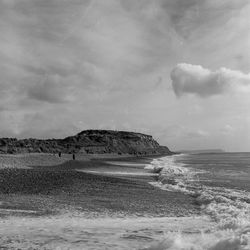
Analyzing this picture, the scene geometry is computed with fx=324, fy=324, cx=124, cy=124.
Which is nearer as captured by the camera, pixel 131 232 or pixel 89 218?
pixel 131 232

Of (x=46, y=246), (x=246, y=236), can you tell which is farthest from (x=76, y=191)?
(x=246, y=236)

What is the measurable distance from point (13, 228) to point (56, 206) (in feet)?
14.6

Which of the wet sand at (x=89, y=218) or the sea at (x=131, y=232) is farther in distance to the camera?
the wet sand at (x=89, y=218)

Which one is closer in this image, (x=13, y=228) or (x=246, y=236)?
(x=246, y=236)

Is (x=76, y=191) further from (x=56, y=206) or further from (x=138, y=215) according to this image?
(x=138, y=215)

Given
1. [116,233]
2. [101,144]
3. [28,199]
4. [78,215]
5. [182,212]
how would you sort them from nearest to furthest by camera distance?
[116,233] → [78,215] → [182,212] → [28,199] → [101,144]

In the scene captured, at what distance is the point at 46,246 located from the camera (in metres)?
8.21

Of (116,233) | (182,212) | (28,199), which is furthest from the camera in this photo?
(28,199)

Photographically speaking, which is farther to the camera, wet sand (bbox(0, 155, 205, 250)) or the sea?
wet sand (bbox(0, 155, 205, 250))

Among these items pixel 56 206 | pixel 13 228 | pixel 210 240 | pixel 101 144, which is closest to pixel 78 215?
pixel 56 206

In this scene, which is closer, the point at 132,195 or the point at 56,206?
the point at 56,206

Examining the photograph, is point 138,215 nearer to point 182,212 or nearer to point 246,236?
point 182,212

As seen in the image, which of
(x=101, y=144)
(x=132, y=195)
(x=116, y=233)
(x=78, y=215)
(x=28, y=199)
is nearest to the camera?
(x=116, y=233)

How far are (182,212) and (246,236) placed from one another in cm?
613
